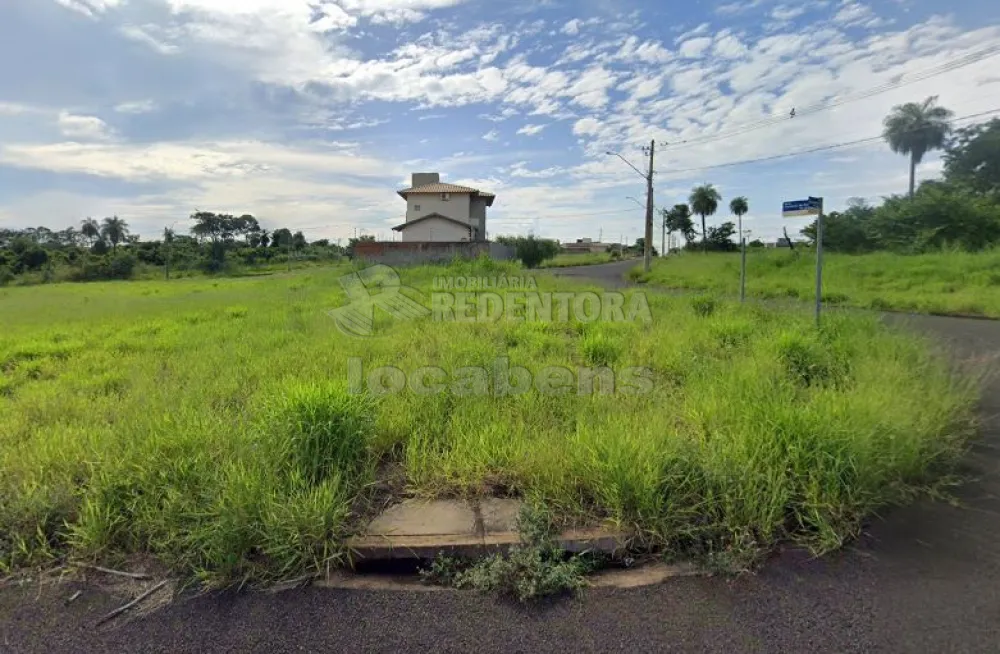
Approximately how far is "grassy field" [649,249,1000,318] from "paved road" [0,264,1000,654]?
1032cm

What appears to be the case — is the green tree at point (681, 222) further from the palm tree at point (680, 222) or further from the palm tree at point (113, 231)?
the palm tree at point (113, 231)

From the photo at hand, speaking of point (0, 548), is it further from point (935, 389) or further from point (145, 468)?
point (935, 389)

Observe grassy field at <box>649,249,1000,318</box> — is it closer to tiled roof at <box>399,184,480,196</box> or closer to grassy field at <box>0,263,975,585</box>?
grassy field at <box>0,263,975,585</box>

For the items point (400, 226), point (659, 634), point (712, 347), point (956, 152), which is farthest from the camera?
point (400, 226)

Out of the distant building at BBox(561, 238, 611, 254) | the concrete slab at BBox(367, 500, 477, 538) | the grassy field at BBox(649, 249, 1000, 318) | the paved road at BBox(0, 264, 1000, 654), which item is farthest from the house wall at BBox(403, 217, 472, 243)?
the distant building at BBox(561, 238, 611, 254)

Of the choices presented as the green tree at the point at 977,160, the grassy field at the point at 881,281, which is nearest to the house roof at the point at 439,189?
the grassy field at the point at 881,281

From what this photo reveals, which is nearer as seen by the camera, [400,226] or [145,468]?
[145,468]

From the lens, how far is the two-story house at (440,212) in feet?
107

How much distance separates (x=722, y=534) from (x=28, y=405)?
4.64m

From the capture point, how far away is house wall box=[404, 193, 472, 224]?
34031 millimetres

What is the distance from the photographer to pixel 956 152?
2914cm

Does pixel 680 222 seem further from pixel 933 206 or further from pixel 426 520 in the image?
pixel 426 520

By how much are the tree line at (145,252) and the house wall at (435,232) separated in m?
4.05

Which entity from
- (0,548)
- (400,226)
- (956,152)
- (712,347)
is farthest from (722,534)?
(956,152)
